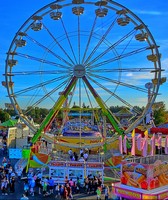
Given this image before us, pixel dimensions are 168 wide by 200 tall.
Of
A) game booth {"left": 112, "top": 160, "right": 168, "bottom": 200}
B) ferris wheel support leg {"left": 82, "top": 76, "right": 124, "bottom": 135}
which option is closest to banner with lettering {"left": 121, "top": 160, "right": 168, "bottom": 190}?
game booth {"left": 112, "top": 160, "right": 168, "bottom": 200}

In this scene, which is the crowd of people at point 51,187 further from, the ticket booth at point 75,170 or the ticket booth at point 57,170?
the ticket booth at point 57,170

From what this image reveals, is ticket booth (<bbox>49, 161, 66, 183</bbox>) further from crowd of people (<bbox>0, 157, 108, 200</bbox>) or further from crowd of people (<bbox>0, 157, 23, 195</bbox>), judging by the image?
crowd of people (<bbox>0, 157, 23, 195</bbox>)

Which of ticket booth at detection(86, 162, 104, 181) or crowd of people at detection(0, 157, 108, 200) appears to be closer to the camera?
crowd of people at detection(0, 157, 108, 200)

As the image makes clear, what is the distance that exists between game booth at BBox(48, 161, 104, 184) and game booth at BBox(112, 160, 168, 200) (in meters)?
4.40

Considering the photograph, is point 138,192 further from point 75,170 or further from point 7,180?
point 7,180

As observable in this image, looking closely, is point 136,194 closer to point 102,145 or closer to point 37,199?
point 37,199

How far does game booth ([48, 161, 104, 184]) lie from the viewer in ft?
61.8

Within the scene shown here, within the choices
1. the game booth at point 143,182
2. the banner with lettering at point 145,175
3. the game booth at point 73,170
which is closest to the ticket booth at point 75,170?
the game booth at point 73,170

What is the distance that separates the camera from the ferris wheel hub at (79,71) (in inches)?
900

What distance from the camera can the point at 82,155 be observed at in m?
21.9

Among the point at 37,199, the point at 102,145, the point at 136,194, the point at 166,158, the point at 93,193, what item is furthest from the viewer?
the point at 102,145

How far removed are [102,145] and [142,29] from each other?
899 centimetres

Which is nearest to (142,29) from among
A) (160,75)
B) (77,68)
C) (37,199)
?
(160,75)

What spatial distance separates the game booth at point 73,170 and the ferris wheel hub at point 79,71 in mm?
6749
